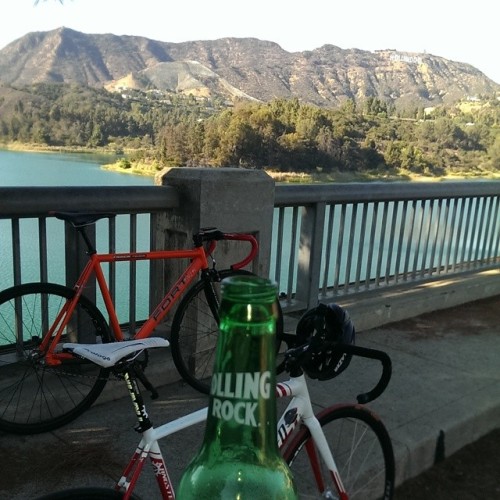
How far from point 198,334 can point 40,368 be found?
1259 mm

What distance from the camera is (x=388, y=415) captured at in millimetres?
4078

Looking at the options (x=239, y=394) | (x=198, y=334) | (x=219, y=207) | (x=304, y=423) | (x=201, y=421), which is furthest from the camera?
(x=198, y=334)

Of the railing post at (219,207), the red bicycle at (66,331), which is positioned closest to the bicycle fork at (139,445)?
the red bicycle at (66,331)

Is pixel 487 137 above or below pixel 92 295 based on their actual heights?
above

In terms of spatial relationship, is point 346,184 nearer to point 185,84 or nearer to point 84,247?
point 84,247

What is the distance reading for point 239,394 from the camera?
74 centimetres

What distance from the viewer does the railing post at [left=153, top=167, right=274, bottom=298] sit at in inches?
166

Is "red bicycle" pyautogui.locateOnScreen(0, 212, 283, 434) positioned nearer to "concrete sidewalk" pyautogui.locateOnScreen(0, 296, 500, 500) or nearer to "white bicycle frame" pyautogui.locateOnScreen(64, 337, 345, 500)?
"concrete sidewalk" pyautogui.locateOnScreen(0, 296, 500, 500)

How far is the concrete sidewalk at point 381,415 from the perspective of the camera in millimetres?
3160

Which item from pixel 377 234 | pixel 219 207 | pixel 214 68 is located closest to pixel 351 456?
→ pixel 219 207

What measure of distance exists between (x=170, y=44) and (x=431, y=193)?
28676mm

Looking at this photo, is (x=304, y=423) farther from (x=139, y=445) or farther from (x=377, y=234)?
(x=377, y=234)

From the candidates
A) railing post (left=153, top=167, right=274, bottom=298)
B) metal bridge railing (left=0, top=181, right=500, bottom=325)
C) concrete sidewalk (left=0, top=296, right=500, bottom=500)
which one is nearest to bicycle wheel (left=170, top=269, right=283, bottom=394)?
concrete sidewalk (left=0, top=296, right=500, bottom=500)

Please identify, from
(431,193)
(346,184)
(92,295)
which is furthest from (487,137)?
(92,295)
